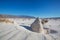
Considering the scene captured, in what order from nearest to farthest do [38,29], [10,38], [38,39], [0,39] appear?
1. [0,39]
2. [10,38]
3. [38,39]
4. [38,29]

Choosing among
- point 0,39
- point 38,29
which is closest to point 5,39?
point 0,39

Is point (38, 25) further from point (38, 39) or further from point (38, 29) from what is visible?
point (38, 39)

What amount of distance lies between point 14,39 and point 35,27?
612cm

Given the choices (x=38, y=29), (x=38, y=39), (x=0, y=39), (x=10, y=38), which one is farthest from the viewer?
(x=38, y=29)

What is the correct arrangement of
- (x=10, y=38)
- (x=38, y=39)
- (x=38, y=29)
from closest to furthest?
(x=10, y=38), (x=38, y=39), (x=38, y=29)

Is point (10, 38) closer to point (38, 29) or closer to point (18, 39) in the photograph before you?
point (18, 39)

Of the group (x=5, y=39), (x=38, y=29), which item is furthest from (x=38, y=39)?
(x=38, y=29)

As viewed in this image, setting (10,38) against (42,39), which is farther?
(42,39)

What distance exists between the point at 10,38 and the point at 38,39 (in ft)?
4.07

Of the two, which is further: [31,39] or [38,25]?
[38,25]

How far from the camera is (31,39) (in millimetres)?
4180

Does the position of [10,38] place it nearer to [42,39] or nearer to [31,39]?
[31,39]

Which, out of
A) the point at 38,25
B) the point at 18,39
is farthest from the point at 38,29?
the point at 18,39

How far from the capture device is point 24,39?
4.06 meters
